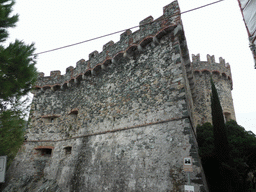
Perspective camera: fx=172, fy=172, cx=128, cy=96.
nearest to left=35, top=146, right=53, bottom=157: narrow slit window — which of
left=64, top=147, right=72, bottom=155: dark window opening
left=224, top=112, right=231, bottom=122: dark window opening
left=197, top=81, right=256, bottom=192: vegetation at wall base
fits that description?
left=64, top=147, right=72, bottom=155: dark window opening

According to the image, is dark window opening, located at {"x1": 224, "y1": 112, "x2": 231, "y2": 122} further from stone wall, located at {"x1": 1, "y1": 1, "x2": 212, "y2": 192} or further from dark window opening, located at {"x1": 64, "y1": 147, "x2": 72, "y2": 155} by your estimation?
dark window opening, located at {"x1": 64, "y1": 147, "x2": 72, "y2": 155}

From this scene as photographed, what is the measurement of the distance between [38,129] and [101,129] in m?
5.33

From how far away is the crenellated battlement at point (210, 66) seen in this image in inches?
500

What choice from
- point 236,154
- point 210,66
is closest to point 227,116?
point 210,66

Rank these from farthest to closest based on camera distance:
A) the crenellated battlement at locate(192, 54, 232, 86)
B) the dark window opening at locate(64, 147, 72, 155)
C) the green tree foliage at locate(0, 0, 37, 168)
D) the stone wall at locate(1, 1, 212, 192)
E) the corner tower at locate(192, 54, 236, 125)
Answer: the crenellated battlement at locate(192, 54, 232, 86)
the corner tower at locate(192, 54, 236, 125)
the dark window opening at locate(64, 147, 72, 155)
the stone wall at locate(1, 1, 212, 192)
the green tree foliage at locate(0, 0, 37, 168)

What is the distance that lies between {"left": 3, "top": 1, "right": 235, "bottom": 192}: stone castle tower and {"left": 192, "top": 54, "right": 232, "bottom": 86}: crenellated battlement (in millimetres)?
271

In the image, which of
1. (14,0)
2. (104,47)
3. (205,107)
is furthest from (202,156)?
Result: (14,0)

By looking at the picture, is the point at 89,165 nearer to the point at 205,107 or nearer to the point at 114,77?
the point at 114,77

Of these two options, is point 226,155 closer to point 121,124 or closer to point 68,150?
point 121,124

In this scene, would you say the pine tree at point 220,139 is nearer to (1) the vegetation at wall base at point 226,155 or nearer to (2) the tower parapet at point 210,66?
(1) the vegetation at wall base at point 226,155

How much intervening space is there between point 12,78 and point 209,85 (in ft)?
38.8

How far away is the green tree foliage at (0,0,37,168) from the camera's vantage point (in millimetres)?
4488

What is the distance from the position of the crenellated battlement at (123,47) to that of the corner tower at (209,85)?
5.90 metres

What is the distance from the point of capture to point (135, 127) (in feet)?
22.9
